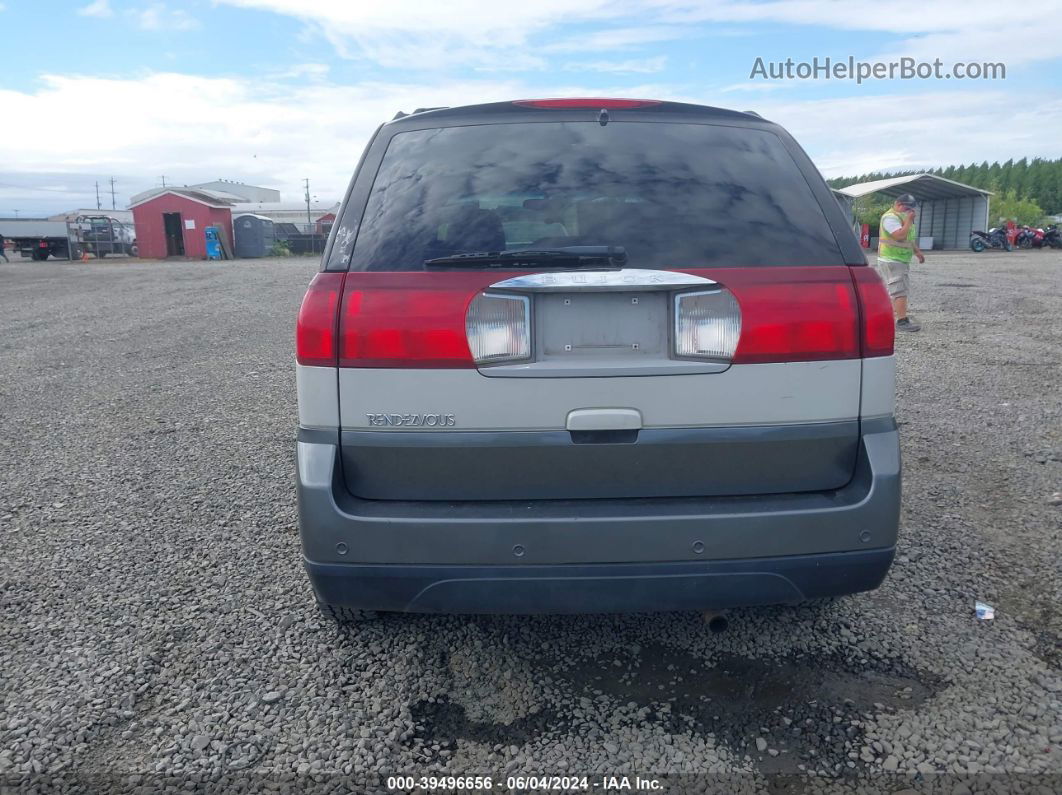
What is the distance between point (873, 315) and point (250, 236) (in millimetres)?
44725

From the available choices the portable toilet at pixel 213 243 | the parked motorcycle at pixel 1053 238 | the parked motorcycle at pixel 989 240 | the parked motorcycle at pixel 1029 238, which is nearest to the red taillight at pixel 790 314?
the portable toilet at pixel 213 243

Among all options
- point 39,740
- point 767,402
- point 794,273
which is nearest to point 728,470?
point 767,402

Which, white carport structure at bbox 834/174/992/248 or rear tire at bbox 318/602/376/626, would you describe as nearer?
rear tire at bbox 318/602/376/626

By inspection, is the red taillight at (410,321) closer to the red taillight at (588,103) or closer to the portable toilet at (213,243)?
the red taillight at (588,103)

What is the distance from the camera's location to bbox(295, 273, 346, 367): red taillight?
2.50 m

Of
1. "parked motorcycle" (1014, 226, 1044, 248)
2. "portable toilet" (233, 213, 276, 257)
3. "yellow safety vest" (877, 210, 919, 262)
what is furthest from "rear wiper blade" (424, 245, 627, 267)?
"parked motorcycle" (1014, 226, 1044, 248)

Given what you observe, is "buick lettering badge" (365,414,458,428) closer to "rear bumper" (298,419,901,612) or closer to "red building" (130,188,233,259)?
"rear bumper" (298,419,901,612)

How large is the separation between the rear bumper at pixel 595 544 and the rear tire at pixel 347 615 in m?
0.65

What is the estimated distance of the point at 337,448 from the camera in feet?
8.27

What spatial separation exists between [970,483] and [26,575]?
4.84m

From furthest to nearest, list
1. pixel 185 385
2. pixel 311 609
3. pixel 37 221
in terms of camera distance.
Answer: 1. pixel 37 221
2. pixel 185 385
3. pixel 311 609

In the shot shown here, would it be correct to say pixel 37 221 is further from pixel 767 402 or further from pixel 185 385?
pixel 767 402

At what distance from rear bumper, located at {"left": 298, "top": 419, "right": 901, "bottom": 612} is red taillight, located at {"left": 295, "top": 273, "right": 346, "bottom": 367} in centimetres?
23

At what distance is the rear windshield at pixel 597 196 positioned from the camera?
2547mm
